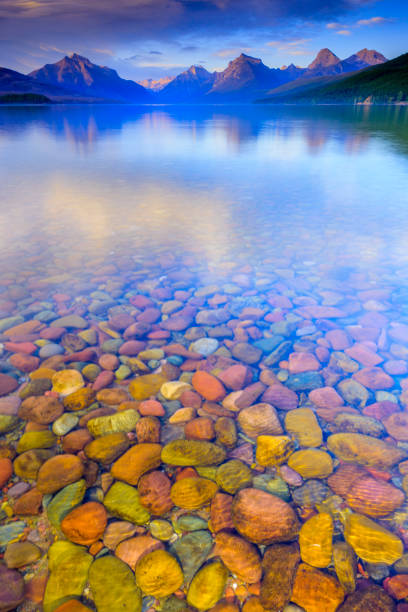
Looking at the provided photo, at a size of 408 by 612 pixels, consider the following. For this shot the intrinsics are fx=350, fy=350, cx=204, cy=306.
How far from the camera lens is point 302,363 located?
18.2 ft

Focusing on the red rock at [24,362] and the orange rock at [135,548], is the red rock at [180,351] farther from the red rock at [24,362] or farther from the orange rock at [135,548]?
the orange rock at [135,548]

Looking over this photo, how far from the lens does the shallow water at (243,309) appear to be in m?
3.62

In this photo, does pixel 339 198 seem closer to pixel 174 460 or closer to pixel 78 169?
pixel 174 460

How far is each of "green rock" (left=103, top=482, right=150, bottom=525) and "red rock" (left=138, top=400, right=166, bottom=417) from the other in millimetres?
1055

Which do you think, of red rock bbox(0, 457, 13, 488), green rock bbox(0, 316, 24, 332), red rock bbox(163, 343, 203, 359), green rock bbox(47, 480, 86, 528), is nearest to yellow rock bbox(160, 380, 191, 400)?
red rock bbox(163, 343, 203, 359)

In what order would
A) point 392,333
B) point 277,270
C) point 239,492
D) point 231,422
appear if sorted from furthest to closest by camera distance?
point 277,270 → point 392,333 → point 231,422 → point 239,492

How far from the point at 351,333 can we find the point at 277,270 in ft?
9.86

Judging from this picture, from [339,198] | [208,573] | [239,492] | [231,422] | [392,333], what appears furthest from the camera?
[339,198]

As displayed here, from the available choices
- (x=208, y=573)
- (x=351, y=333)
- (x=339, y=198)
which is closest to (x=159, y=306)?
(x=351, y=333)

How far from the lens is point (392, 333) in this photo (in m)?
6.24

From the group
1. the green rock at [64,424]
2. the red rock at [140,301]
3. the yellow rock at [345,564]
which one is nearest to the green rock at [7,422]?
the green rock at [64,424]

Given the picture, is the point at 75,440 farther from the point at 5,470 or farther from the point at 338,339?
the point at 338,339

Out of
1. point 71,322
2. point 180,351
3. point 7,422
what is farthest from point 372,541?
point 71,322

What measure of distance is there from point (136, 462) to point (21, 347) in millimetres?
3277
